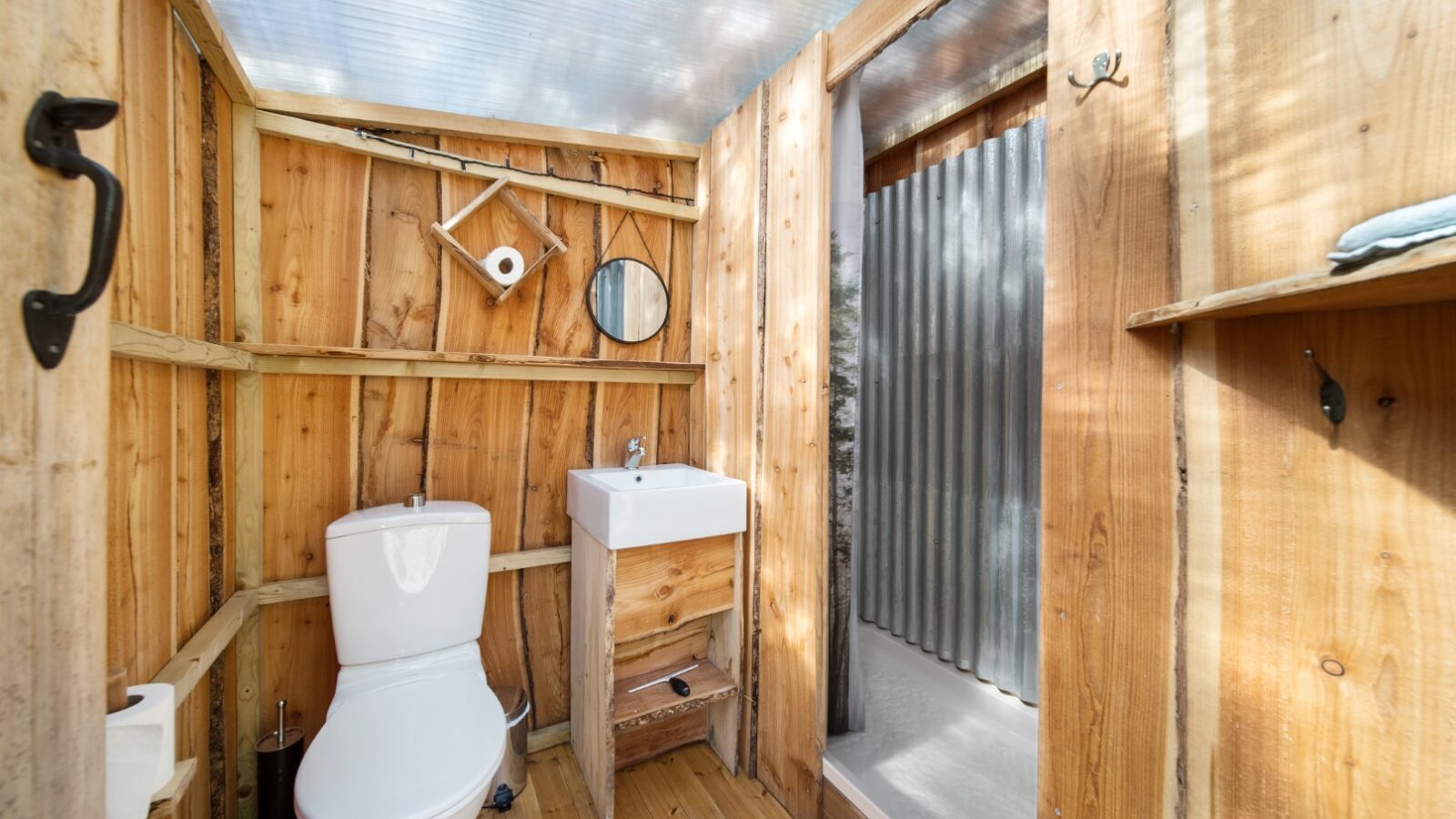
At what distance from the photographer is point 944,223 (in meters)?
2.22

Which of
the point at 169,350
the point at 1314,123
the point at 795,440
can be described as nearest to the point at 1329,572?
the point at 1314,123

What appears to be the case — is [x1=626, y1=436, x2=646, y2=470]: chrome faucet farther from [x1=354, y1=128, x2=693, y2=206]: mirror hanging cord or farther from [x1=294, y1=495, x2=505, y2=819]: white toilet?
[x1=354, y1=128, x2=693, y2=206]: mirror hanging cord

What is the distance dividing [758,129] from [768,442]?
1047 mm

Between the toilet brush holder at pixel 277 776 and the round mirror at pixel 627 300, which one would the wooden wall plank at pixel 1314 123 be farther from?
the toilet brush holder at pixel 277 776

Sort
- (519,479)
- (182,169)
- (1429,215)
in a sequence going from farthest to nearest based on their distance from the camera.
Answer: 1. (519,479)
2. (182,169)
3. (1429,215)

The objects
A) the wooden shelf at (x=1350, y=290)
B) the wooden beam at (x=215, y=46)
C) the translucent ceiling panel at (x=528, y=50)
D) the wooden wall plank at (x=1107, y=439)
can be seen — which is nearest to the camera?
the wooden shelf at (x=1350, y=290)

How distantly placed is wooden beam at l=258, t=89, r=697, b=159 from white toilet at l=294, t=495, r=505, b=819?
4.01ft

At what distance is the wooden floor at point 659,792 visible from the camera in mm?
1727

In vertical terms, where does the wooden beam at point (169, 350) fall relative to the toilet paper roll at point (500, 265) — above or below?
below

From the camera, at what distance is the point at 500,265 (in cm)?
192

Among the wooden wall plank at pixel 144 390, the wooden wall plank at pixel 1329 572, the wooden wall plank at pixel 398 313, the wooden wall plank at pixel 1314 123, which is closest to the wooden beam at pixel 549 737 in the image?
the wooden wall plank at pixel 398 313

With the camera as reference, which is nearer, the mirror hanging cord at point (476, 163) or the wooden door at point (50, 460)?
the wooden door at point (50, 460)

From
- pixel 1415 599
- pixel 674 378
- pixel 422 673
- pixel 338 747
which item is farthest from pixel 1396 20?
pixel 422 673

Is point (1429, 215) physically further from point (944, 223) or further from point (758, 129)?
point (944, 223)
